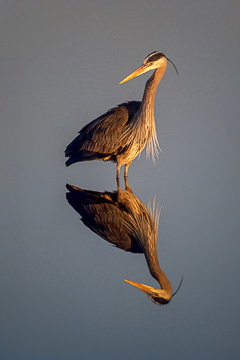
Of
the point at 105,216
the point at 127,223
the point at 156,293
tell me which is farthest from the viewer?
the point at 105,216

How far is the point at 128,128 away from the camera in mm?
2811

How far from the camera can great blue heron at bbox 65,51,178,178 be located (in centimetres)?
277

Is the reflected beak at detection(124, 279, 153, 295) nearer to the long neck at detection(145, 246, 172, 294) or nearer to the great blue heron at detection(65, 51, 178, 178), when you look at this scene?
the long neck at detection(145, 246, 172, 294)

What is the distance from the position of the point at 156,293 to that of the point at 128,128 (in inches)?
66.5

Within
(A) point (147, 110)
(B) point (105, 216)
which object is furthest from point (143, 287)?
(A) point (147, 110)

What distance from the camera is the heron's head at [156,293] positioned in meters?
1.18

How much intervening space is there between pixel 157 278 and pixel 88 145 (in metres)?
1.66

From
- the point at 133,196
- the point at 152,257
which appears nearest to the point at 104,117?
the point at 133,196

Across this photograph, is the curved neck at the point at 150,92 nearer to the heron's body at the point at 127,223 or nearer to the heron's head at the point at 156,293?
the heron's body at the point at 127,223

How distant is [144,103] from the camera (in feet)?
9.07

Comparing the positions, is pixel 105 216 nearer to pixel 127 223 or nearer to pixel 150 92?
pixel 127 223

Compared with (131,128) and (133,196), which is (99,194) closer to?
(133,196)

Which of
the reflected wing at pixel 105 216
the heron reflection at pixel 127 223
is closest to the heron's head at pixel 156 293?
the heron reflection at pixel 127 223

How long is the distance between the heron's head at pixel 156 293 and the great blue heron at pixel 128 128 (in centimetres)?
160
